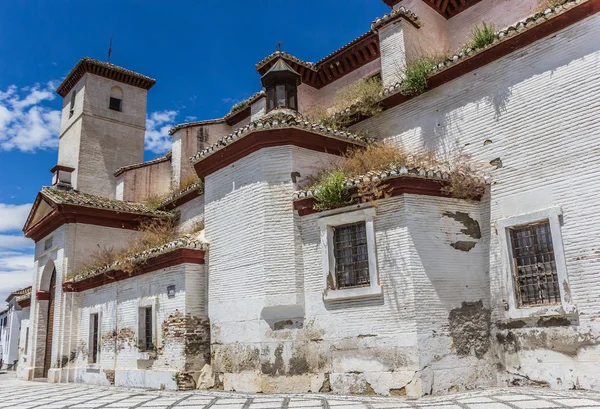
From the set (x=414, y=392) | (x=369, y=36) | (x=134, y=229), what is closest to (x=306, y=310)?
(x=414, y=392)

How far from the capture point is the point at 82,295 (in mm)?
14672

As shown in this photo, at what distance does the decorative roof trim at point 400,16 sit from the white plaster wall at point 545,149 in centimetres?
296

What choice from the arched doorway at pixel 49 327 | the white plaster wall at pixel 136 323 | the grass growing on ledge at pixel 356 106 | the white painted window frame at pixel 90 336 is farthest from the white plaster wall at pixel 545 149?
the arched doorway at pixel 49 327

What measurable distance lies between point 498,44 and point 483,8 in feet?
12.8

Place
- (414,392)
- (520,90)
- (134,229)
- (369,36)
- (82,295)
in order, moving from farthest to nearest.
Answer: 1. (134,229)
2. (82,295)
3. (369,36)
4. (520,90)
5. (414,392)

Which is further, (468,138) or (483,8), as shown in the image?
(483,8)

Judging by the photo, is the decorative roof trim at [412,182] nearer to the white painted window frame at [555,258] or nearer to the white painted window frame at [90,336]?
the white painted window frame at [555,258]

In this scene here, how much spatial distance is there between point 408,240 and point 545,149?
8.80 ft

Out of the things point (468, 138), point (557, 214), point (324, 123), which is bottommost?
point (557, 214)

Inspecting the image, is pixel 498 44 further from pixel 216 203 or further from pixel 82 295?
pixel 82 295

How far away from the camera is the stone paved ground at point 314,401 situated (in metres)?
6.37

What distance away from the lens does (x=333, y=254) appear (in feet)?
29.1

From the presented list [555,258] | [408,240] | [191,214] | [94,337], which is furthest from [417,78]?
[94,337]

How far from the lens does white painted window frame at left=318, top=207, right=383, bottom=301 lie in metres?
8.23
